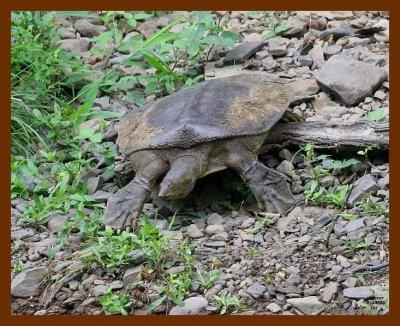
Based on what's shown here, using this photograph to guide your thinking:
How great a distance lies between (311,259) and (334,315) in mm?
503

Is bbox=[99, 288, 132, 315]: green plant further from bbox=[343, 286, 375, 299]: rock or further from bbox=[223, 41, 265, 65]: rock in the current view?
bbox=[223, 41, 265, 65]: rock

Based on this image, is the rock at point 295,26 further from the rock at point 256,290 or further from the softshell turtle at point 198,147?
the rock at point 256,290

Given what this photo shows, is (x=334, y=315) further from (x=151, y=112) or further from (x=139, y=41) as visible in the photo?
(x=139, y=41)

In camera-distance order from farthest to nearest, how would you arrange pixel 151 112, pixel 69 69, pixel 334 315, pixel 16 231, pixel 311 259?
pixel 69 69
pixel 151 112
pixel 16 231
pixel 311 259
pixel 334 315

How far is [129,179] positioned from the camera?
523 cm

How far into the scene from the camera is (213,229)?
4.64 m

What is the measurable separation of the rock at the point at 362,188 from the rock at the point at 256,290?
0.86m

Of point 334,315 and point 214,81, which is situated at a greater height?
point 214,81

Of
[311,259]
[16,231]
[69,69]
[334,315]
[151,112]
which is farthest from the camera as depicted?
[69,69]

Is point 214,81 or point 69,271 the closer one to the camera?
point 69,271

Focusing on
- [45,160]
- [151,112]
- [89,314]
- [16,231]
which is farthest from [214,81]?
[89,314]

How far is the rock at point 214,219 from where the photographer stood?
475 cm

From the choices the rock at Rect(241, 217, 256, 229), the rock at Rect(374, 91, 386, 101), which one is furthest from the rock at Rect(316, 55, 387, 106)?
the rock at Rect(241, 217, 256, 229)

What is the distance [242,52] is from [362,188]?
1786 millimetres
